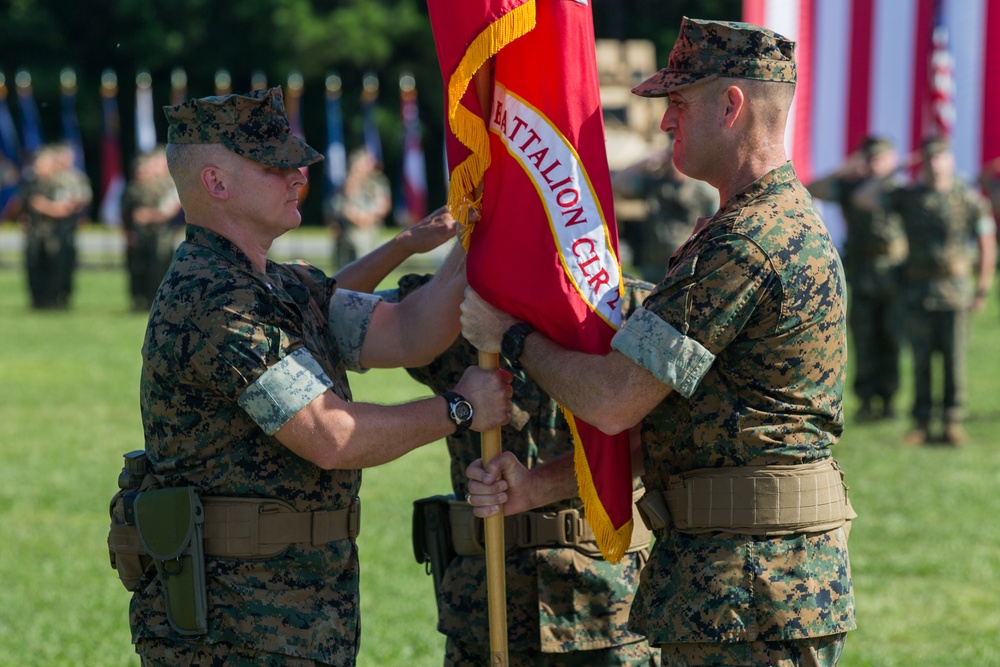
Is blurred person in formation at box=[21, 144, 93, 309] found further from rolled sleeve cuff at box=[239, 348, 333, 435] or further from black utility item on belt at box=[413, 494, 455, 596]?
rolled sleeve cuff at box=[239, 348, 333, 435]

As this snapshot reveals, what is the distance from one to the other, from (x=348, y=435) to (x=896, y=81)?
43.1 ft

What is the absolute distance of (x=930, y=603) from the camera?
23.9ft

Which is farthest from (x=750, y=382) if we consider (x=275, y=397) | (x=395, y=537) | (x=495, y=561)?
(x=395, y=537)

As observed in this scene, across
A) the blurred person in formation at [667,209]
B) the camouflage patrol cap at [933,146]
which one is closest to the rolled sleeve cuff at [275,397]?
the camouflage patrol cap at [933,146]

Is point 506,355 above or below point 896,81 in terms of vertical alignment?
below

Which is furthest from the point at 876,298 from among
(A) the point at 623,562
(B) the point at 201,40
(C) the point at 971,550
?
(B) the point at 201,40

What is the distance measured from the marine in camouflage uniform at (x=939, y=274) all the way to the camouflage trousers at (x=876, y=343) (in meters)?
0.67

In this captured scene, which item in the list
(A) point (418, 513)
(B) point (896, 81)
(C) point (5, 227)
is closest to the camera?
(A) point (418, 513)

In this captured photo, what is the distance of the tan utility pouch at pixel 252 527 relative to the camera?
12.2ft

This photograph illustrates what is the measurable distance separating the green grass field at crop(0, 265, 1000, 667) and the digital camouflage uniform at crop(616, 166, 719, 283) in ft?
8.61

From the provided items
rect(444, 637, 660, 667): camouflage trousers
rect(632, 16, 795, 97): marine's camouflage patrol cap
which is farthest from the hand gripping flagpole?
rect(632, 16, 795, 97): marine's camouflage patrol cap

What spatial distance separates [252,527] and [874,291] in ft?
34.6

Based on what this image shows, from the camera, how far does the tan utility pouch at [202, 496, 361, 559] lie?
372 centimetres

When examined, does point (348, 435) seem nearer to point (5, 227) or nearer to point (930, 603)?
point (930, 603)
